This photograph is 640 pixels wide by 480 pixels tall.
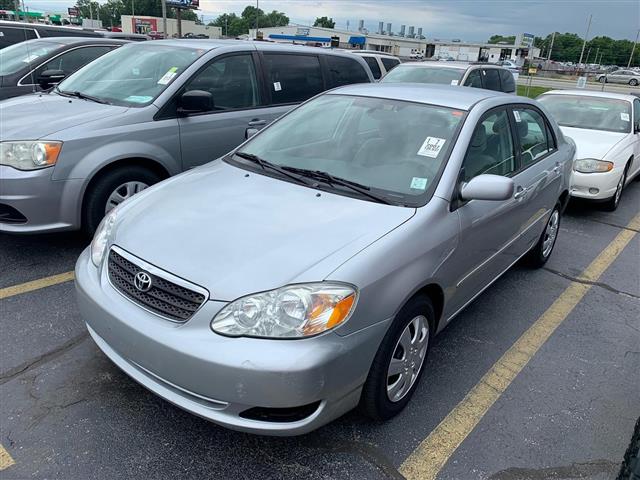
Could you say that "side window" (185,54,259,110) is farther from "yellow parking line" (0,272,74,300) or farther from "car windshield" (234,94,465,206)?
"yellow parking line" (0,272,74,300)

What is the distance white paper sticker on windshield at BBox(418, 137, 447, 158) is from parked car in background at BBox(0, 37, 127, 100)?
520 cm

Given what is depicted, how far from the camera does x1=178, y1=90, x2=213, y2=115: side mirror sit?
4.50 m

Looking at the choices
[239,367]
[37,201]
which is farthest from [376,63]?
[239,367]

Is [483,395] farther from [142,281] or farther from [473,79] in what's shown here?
[473,79]

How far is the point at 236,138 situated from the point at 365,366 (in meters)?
3.40

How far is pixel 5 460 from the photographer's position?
2.26m

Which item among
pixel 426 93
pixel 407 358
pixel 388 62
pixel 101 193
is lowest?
pixel 407 358

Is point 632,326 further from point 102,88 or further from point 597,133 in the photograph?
point 102,88

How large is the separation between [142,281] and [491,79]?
941 centimetres

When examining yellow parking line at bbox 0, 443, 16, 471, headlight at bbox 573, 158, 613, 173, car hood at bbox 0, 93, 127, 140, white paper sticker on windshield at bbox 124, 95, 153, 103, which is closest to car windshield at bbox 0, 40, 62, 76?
car hood at bbox 0, 93, 127, 140

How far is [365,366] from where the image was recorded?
7.45 feet

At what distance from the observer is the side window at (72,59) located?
265 inches

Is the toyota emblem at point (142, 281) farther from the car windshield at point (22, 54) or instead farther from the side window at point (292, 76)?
the car windshield at point (22, 54)

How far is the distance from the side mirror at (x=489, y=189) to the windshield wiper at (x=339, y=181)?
0.47 m
